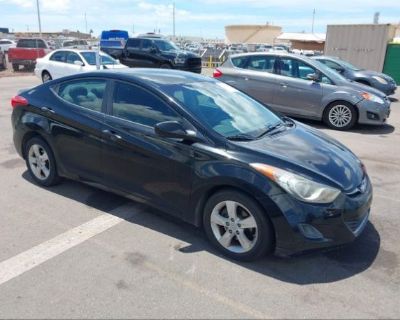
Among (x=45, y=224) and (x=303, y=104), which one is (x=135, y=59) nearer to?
(x=303, y=104)

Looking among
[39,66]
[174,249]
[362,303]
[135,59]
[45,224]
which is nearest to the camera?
[362,303]

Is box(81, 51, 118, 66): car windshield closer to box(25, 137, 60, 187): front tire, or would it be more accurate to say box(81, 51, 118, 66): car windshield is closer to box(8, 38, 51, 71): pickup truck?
box(25, 137, 60, 187): front tire

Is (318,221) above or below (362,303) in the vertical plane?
above

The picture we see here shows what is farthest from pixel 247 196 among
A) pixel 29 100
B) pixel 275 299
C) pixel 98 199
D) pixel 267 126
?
pixel 29 100

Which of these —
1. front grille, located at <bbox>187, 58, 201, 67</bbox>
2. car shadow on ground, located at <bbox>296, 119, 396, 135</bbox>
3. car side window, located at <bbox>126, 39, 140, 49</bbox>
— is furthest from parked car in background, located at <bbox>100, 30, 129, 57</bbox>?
car shadow on ground, located at <bbox>296, 119, 396, 135</bbox>

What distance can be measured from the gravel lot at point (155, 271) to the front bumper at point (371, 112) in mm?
4461

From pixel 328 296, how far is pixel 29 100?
3.92 metres

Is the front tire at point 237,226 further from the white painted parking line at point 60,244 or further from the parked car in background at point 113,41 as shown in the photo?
the parked car in background at point 113,41

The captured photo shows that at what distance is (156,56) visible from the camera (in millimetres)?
18672

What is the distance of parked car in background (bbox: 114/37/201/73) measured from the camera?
60.8 feet

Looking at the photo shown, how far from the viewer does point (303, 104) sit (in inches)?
356

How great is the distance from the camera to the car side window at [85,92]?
4176 millimetres

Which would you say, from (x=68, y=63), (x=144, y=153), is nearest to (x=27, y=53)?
(x=68, y=63)

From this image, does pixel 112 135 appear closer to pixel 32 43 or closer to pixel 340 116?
pixel 340 116
